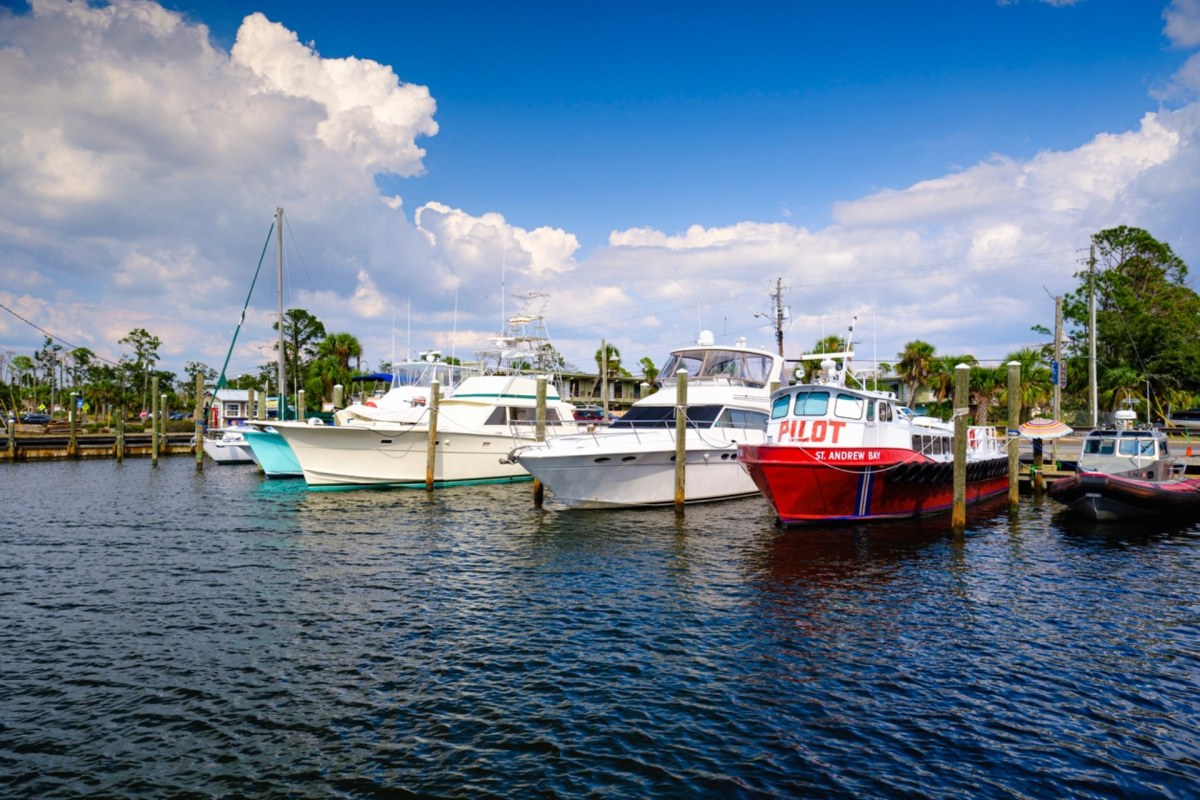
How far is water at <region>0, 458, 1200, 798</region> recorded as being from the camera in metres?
6.49

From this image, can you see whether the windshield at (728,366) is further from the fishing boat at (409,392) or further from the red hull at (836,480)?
the fishing boat at (409,392)

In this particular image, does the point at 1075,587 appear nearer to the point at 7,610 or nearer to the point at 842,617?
the point at 842,617

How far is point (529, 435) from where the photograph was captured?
27.8 metres

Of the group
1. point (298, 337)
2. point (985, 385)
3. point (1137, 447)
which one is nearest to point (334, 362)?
point (298, 337)

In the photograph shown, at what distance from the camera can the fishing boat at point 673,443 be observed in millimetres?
19953

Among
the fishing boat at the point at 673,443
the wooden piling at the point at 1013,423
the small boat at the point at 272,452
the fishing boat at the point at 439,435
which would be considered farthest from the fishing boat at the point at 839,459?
the small boat at the point at 272,452

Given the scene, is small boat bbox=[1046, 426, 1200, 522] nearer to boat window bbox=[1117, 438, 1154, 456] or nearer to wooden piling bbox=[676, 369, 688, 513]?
boat window bbox=[1117, 438, 1154, 456]

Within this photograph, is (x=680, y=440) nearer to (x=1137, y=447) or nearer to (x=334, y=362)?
(x=1137, y=447)

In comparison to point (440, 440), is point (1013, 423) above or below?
above

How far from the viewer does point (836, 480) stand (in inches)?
680

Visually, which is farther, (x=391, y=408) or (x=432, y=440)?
(x=391, y=408)

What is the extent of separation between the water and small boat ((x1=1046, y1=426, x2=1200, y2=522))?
1.41m

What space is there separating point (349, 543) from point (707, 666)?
10.6m

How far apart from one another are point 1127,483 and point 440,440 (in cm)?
2153
